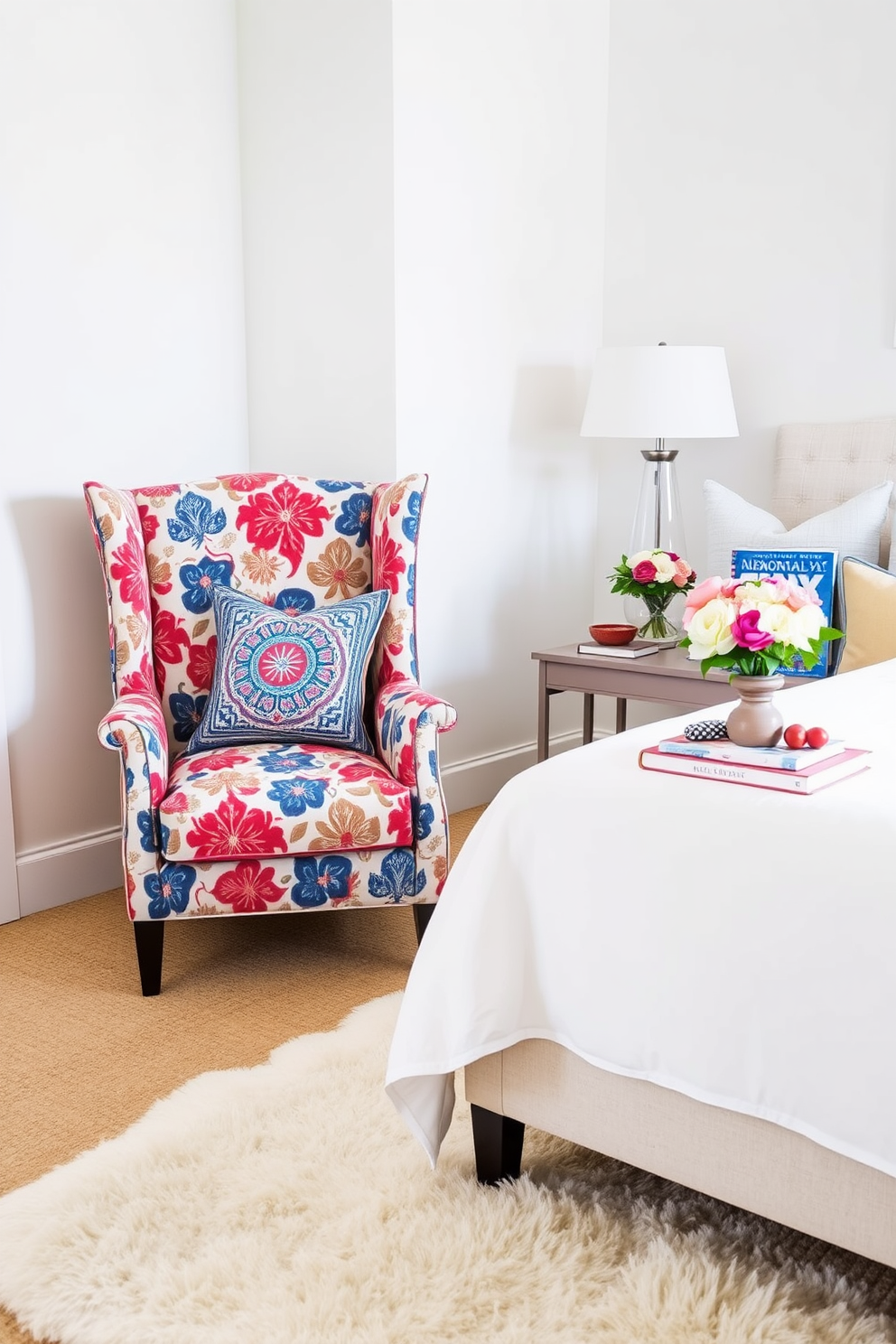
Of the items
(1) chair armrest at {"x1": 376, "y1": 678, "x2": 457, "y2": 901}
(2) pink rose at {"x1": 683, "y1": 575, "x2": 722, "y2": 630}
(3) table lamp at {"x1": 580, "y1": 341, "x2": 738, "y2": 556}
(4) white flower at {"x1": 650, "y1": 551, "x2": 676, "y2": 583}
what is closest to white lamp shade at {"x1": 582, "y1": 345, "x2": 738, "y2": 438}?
(3) table lamp at {"x1": 580, "y1": 341, "x2": 738, "y2": 556}

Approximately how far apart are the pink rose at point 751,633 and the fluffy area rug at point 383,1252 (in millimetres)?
818

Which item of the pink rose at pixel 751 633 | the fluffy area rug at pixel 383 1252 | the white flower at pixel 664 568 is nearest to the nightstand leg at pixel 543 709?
the white flower at pixel 664 568

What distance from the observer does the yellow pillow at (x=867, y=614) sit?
2891 millimetres

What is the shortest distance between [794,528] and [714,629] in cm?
191

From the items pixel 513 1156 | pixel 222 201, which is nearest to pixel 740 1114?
pixel 513 1156

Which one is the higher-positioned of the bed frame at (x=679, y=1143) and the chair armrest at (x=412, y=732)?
the chair armrest at (x=412, y=732)

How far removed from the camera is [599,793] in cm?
163

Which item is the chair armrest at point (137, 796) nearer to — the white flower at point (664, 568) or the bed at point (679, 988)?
the bed at point (679, 988)

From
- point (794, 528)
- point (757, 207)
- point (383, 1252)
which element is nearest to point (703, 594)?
point (383, 1252)

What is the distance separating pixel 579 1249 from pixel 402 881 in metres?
1.06

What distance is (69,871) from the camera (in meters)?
3.21

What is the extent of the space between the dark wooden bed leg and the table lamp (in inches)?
86.7

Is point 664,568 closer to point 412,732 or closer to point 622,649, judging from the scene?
point 622,649

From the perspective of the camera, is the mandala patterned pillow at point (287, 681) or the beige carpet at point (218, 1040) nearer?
the beige carpet at point (218, 1040)
